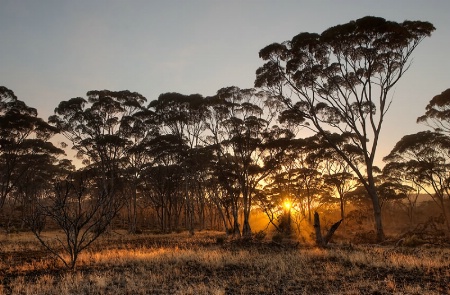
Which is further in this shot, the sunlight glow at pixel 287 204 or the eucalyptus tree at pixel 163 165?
the sunlight glow at pixel 287 204

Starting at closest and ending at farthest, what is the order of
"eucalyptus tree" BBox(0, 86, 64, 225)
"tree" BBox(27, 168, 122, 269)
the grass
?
the grass → "tree" BBox(27, 168, 122, 269) → "eucalyptus tree" BBox(0, 86, 64, 225)

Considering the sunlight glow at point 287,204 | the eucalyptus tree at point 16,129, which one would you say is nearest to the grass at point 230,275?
the eucalyptus tree at point 16,129

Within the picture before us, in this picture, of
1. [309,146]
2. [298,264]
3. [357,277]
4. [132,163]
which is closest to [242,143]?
[309,146]

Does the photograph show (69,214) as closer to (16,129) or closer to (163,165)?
(16,129)

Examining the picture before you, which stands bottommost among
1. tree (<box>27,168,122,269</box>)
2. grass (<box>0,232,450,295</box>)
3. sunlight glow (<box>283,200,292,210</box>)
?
grass (<box>0,232,450,295</box>)

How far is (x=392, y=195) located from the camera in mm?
44281

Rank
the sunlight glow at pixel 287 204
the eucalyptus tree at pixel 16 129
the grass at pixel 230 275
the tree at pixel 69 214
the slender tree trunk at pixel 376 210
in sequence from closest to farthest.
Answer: the grass at pixel 230 275, the tree at pixel 69 214, the slender tree trunk at pixel 376 210, the eucalyptus tree at pixel 16 129, the sunlight glow at pixel 287 204

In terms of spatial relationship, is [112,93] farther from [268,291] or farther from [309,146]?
[268,291]

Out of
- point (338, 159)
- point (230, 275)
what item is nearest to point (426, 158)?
point (338, 159)

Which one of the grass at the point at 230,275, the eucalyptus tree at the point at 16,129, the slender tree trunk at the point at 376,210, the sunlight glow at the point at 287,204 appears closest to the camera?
the grass at the point at 230,275

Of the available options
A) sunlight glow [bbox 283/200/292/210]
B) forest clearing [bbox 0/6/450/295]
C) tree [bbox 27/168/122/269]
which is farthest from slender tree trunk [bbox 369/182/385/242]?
sunlight glow [bbox 283/200/292/210]

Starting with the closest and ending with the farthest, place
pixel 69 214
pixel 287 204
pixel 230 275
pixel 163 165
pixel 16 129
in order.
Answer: pixel 230 275 < pixel 69 214 < pixel 16 129 < pixel 163 165 < pixel 287 204

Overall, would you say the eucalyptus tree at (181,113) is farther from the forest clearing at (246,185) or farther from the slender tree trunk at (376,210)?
the slender tree trunk at (376,210)

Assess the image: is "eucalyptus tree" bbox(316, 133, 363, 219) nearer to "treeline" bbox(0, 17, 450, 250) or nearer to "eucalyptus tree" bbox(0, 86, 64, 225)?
"treeline" bbox(0, 17, 450, 250)
